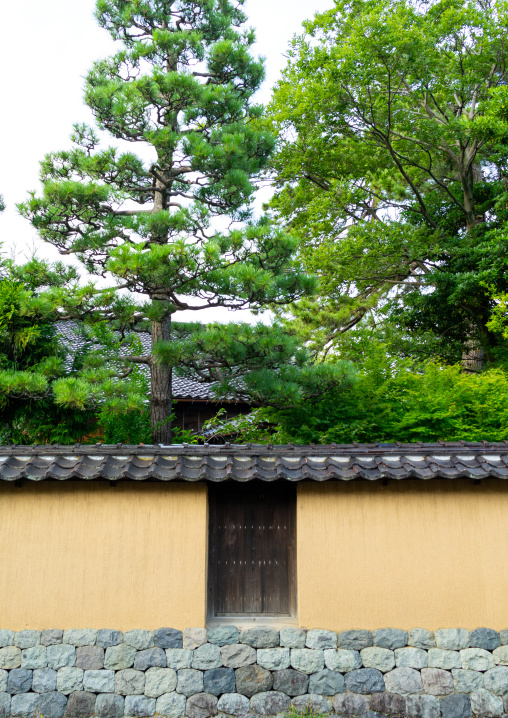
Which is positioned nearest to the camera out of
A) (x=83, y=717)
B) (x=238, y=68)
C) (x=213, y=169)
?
(x=83, y=717)

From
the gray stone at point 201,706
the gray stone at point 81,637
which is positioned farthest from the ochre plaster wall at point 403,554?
the gray stone at point 81,637

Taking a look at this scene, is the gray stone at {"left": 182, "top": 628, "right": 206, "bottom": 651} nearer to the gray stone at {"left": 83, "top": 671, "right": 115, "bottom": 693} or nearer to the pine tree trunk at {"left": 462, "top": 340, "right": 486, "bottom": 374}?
the gray stone at {"left": 83, "top": 671, "right": 115, "bottom": 693}

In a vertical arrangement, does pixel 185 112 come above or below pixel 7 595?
above

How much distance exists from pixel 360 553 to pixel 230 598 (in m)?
1.43

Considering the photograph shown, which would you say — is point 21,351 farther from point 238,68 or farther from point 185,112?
A: point 238,68

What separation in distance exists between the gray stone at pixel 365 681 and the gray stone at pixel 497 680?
3.19ft

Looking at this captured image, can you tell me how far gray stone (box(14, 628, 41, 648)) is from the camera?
17.4 ft

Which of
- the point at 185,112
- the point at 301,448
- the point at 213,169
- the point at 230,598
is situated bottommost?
the point at 230,598

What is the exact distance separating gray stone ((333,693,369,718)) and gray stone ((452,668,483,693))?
862 millimetres

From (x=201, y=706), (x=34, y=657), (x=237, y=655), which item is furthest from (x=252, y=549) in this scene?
(x=34, y=657)

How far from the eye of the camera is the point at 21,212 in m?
8.58

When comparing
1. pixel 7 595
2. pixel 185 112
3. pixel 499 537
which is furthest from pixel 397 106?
pixel 7 595

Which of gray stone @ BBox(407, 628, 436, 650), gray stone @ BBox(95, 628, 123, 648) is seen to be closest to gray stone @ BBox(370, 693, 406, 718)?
gray stone @ BBox(407, 628, 436, 650)

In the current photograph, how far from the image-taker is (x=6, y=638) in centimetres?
532
